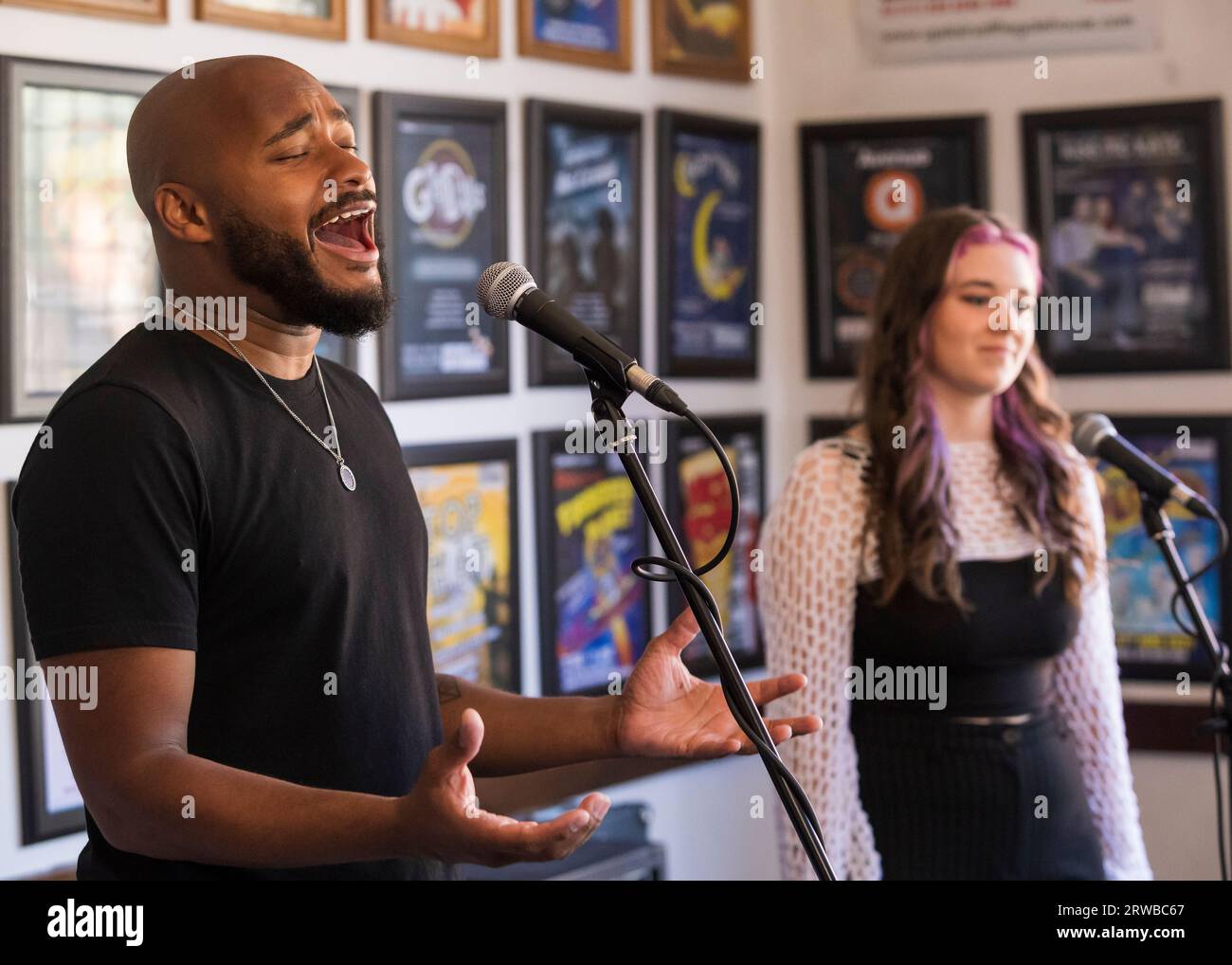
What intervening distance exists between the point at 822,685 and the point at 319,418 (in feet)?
3.59

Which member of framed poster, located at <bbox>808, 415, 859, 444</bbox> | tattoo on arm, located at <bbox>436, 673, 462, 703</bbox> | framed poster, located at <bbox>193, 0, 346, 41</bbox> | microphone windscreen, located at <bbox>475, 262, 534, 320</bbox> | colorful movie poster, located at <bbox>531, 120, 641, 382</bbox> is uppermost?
framed poster, located at <bbox>193, 0, 346, 41</bbox>

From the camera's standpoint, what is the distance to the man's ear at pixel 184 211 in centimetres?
151

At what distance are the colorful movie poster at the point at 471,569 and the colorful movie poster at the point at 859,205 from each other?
42.6 inches

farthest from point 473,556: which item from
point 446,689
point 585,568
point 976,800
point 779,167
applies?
point 779,167

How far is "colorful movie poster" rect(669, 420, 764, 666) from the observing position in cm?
354

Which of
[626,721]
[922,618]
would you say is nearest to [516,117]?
[922,618]

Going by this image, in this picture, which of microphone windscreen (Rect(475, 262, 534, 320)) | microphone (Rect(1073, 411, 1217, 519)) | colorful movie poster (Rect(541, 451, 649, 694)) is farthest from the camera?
→ colorful movie poster (Rect(541, 451, 649, 694))

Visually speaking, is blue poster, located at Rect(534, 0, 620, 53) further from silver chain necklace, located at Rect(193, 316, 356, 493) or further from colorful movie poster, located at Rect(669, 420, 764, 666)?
silver chain necklace, located at Rect(193, 316, 356, 493)

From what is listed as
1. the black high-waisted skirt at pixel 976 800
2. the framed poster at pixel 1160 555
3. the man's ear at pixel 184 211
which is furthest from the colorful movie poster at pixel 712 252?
the man's ear at pixel 184 211

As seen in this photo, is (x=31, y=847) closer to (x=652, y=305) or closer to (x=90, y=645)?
(x=90, y=645)

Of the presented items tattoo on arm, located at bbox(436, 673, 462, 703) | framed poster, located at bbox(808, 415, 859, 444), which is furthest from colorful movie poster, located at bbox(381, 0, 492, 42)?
tattoo on arm, located at bbox(436, 673, 462, 703)

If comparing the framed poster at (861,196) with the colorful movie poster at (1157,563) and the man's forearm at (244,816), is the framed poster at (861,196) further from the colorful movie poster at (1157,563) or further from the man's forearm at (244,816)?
the man's forearm at (244,816)

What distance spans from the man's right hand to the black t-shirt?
11 centimetres

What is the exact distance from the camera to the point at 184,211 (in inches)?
59.9
